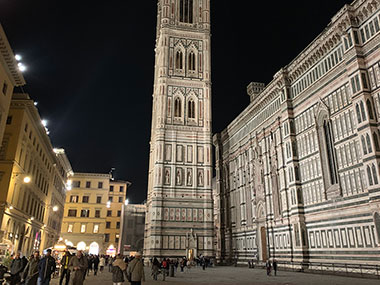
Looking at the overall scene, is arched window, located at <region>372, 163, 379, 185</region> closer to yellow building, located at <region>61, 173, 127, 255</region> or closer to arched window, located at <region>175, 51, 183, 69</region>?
arched window, located at <region>175, 51, 183, 69</region>

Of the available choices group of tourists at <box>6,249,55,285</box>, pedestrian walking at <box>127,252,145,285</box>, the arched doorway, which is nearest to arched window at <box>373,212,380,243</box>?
pedestrian walking at <box>127,252,145,285</box>

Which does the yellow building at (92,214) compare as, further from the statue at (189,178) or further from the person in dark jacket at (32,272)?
the person in dark jacket at (32,272)

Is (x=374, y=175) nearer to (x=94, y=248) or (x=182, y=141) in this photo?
(x=182, y=141)

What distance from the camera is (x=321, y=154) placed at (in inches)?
1063

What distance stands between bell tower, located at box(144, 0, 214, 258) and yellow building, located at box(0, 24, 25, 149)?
22319 millimetres

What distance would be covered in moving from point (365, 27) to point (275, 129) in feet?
44.4

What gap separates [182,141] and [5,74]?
2602 cm

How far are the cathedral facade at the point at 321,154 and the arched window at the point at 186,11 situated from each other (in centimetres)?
2066

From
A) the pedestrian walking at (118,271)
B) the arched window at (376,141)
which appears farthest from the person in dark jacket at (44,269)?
the arched window at (376,141)

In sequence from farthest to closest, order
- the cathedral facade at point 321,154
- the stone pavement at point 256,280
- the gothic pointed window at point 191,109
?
1. the gothic pointed window at point 191,109
2. the cathedral facade at point 321,154
3. the stone pavement at point 256,280

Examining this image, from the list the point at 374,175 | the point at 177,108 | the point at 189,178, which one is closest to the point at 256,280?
the point at 374,175

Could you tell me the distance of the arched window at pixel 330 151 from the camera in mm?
25516

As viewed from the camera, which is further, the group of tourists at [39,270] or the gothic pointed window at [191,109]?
the gothic pointed window at [191,109]

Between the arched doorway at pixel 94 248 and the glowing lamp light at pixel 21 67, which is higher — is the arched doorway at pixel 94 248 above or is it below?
below
